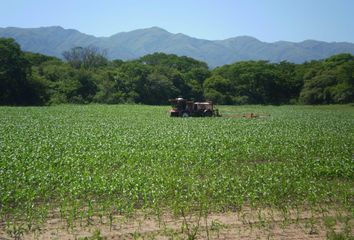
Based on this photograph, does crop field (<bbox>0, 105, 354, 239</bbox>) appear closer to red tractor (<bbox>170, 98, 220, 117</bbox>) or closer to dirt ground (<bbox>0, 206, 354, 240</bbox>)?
dirt ground (<bbox>0, 206, 354, 240</bbox>)

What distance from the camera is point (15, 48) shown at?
187ft

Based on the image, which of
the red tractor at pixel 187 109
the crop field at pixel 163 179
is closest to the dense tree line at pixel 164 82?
the red tractor at pixel 187 109

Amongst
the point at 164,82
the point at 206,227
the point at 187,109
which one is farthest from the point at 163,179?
the point at 164,82

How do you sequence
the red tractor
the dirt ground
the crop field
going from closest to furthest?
the dirt ground
the crop field
the red tractor

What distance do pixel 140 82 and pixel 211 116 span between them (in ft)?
116

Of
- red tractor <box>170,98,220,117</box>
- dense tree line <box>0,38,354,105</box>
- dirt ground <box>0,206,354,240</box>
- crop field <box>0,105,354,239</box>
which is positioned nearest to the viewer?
dirt ground <box>0,206,354,240</box>

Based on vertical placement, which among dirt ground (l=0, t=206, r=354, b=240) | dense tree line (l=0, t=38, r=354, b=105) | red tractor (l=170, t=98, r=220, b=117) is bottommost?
dirt ground (l=0, t=206, r=354, b=240)

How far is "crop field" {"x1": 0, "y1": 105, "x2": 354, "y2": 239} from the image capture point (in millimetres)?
9062

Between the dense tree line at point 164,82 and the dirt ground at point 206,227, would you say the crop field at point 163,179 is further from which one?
the dense tree line at point 164,82

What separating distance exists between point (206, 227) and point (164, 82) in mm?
66100

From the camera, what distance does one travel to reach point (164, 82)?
73.3 meters

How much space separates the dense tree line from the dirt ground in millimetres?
51611

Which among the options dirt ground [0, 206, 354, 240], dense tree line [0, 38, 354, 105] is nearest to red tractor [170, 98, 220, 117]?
dense tree line [0, 38, 354, 105]

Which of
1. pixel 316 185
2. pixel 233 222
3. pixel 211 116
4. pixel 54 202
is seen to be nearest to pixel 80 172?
pixel 54 202
